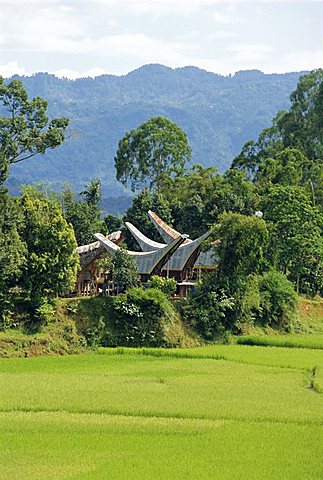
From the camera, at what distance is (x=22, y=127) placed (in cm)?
4000

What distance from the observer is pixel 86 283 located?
43406 mm

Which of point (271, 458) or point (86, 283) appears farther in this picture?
point (86, 283)

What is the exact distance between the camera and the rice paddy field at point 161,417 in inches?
731

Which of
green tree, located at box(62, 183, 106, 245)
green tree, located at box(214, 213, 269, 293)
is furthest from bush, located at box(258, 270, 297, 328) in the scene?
green tree, located at box(62, 183, 106, 245)

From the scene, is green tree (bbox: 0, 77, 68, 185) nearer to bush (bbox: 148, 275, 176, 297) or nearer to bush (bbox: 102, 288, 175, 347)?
bush (bbox: 102, 288, 175, 347)

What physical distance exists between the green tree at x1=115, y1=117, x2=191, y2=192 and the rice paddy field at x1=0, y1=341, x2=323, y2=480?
121ft

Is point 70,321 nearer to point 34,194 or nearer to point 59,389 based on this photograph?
point 59,389

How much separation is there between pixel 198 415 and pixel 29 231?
15.1 meters

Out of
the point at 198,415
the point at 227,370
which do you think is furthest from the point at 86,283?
the point at 198,415

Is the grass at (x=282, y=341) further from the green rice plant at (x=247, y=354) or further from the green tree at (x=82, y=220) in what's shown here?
the green tree at (x=82, y=220)

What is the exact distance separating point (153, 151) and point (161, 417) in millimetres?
47972

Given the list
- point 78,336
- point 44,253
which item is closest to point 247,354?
point 78,336

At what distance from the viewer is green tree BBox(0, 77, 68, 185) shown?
3909cm

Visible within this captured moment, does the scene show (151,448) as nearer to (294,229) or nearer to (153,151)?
(294,229)
